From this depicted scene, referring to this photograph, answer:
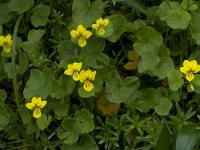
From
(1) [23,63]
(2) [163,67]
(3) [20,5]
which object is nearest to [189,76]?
(2) [163,67]

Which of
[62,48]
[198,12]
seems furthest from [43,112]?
[198,12]

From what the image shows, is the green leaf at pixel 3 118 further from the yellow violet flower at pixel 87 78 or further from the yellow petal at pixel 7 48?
the yellow violet flower at pixel 87 78

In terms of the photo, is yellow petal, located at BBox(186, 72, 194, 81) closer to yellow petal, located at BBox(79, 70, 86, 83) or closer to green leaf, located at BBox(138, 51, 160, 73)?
green leaf, located at BBox(138, 51, 160, 73)

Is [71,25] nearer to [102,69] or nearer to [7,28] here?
[102,69]

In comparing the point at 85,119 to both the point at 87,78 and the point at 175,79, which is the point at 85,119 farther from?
the point at 175,79

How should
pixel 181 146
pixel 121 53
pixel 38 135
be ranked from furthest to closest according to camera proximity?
pixel 121 53, pixel 38 135, pixel 181 146
